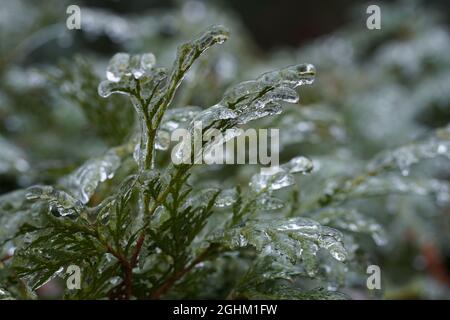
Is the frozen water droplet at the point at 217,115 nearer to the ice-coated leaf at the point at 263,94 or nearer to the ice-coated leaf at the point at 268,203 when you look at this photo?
the ice-coated leaf at the point at 263,94

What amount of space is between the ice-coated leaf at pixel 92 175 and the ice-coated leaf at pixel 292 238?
19 cm

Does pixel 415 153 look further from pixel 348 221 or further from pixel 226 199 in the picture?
pixel 226 199

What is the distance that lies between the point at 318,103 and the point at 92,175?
114cm

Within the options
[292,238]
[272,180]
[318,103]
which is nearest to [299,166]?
[272,180]

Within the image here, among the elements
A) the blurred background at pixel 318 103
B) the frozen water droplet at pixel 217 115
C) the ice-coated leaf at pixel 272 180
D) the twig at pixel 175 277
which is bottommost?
the twig at pixel 175 277

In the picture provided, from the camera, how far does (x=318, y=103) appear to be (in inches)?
71.2

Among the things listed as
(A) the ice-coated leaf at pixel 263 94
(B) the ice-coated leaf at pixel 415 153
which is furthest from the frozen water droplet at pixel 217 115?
(B) the ice-coated leaf at pixel 415 153

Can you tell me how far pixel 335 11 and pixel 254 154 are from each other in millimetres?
3425

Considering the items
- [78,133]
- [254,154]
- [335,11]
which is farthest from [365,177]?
[335,11]

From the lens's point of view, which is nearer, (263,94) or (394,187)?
(263,94)

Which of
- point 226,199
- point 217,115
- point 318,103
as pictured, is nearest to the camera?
point 217,115

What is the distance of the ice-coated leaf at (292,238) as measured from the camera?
2.05ft

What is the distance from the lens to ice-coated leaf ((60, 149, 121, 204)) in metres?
0.76
